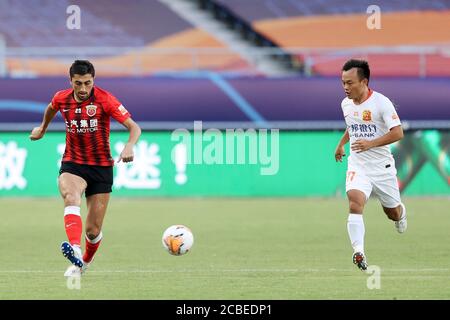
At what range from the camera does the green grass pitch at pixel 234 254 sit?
9297 millimetres

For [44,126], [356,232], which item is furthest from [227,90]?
[356,232]

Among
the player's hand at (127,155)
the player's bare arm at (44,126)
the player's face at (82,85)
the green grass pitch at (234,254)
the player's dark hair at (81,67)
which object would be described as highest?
the player's dark hair at (81,67)

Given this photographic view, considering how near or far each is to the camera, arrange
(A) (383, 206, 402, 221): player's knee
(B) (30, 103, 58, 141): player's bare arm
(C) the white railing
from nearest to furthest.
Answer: (B) (30, 103, 58, 141): player's bare arm
(A) (383, 206, 402, 221): player's knee
(C) the white railing

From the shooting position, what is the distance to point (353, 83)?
1064 centimetres

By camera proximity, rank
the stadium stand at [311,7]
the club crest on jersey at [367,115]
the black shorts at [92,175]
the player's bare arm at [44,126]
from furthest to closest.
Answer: the stadium stand at [311,7] < the club crest on jersey at [367,115] < the player's bare arm at [44,126] < the black shorts at [92,175]

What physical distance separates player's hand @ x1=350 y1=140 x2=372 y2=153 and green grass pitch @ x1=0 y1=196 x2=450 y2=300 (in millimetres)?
1181

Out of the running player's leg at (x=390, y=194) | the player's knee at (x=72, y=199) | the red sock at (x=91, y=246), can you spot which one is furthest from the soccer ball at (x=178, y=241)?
the running player's leg at (x=390, y=194)

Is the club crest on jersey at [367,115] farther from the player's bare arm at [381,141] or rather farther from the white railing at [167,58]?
the white railing at [167,58]

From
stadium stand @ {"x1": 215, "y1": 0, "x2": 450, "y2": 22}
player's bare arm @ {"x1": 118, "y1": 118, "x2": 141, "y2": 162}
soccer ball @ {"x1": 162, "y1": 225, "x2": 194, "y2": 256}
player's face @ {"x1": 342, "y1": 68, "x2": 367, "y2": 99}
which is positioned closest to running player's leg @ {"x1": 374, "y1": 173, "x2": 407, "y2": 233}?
player's face @ {"x1": 342, "y1": 68, "x2": 367, "y2": 99}

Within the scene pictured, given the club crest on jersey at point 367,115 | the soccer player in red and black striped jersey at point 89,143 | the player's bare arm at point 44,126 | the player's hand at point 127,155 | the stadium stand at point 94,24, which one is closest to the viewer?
the player's hand at point 127,155

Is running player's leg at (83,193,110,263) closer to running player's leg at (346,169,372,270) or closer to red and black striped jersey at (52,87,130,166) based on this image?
red and black striped jersey at (52,87,130,166)

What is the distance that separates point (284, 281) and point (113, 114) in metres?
2.18

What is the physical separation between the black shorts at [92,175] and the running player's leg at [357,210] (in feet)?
7.51

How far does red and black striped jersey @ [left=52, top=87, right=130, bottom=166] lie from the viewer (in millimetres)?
10195
